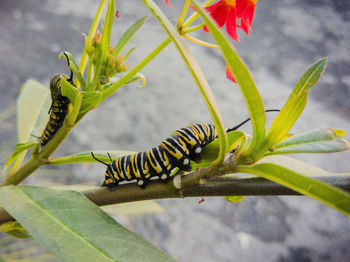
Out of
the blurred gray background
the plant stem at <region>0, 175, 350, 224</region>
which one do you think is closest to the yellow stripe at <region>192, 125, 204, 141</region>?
the plant stem at <region>0, 175, 350, 224</region>

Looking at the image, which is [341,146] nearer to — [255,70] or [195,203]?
[195,203]

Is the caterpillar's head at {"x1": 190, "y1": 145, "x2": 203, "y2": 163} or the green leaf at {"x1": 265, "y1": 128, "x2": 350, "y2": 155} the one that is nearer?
the green leaf at {"x1": 265, "y1": 128, "x2": 350, "y2": 155}

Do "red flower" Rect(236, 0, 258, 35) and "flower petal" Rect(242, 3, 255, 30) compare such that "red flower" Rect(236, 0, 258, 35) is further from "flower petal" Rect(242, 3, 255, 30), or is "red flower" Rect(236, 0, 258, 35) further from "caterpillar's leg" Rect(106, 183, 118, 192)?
"caterpillar's leg" Rect(106, 183, 118, 192)

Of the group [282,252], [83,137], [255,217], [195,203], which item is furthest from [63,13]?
[282,252]

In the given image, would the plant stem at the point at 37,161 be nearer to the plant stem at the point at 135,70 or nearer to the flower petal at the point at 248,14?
the plant stem at the point at 135,70

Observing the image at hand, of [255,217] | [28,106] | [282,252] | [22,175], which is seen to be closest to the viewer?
[22,175]

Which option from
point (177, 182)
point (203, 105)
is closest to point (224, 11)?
point (177, 182)

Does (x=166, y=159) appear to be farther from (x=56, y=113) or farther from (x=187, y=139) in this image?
(x=56, y=113)

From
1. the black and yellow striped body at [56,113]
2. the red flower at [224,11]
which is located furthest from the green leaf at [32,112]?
the red flower at [224,11]
